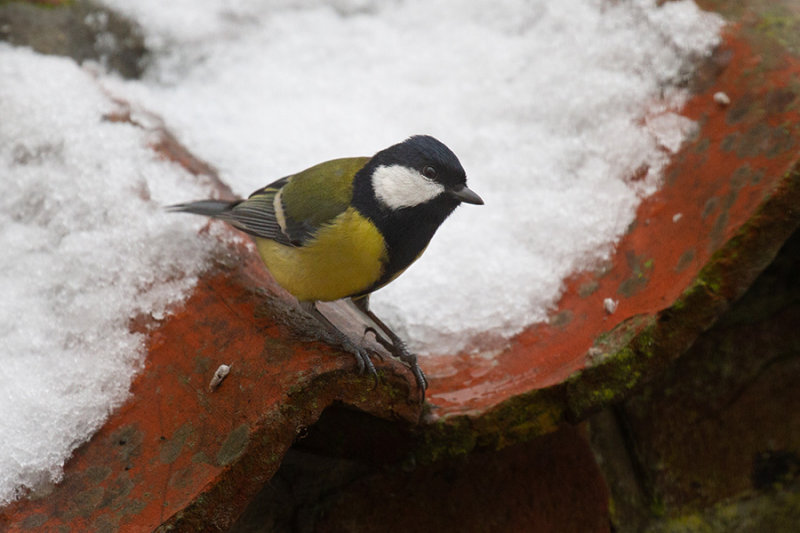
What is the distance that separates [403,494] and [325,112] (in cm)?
156

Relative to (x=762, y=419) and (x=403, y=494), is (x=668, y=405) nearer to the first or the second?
(x=762, y=419)

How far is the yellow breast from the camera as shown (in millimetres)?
1934

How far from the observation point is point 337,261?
76.9 inches

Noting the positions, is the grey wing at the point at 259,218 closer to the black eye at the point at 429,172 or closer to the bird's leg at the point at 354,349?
the bird's leg at the point at 354,349

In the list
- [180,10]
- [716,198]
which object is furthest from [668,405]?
[180,10]

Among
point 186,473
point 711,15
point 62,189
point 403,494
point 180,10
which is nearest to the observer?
point 186,473

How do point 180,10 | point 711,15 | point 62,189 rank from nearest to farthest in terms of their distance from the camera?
point 62,189
point 711,15
point 180,10

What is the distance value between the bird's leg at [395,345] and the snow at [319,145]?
8 cm

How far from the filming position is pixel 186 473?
5.04 feet

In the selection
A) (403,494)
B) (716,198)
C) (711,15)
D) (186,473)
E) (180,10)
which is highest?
(711,15)

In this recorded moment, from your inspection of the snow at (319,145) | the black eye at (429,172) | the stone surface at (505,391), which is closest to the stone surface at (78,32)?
the snow at (319,145)

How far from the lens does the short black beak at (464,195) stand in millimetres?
2012

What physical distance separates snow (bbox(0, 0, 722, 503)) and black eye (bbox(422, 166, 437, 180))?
0.45m

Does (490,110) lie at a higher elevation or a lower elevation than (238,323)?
higher
